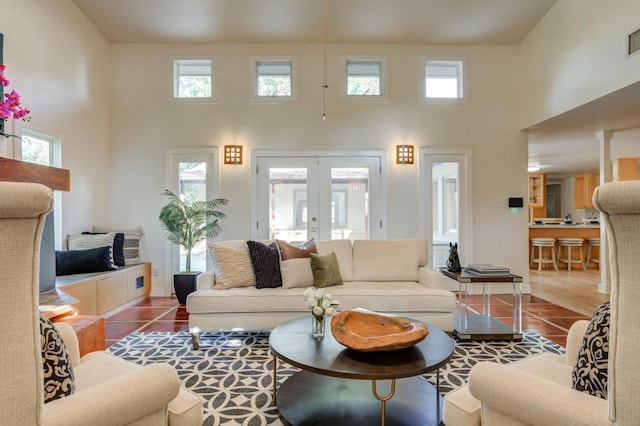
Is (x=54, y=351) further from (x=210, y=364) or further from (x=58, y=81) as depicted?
(x=58, y=81)

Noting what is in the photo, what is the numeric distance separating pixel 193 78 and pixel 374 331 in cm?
493

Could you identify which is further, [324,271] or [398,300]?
[324,271]

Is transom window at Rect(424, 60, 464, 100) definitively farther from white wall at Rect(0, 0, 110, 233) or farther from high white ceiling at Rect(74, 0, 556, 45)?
white wall at Rect(0, 0, 110, 233)

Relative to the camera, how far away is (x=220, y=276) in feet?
11.0

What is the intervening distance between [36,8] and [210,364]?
14.3ft

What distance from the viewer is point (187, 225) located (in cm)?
471

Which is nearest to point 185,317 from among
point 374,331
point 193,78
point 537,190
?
point 374,331

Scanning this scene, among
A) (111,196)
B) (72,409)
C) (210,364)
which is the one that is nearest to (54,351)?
(72,409)

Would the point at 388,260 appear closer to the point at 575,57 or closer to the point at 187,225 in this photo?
the point at 187,225

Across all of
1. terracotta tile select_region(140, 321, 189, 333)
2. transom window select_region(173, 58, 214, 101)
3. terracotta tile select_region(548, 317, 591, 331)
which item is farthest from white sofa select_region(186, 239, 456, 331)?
transom window select_region(173, 58, 214, 101)

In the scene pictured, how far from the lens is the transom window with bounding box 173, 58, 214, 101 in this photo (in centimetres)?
533

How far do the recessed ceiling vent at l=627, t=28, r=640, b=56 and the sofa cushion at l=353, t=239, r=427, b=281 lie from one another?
2821 millimetres

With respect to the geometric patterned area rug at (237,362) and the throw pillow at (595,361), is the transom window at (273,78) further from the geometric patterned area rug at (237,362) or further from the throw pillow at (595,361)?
the throw pillow at (595,361)

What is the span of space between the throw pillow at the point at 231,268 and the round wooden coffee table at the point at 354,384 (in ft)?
3.89
